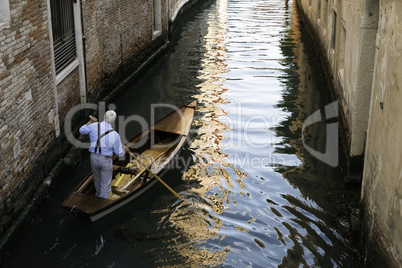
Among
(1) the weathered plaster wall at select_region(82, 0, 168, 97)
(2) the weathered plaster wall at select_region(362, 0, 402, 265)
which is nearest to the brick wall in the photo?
(1) the weathered plaster wall at select_region(82, 0, 168, 97)

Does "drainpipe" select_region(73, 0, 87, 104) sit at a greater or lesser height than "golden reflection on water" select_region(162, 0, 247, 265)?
greater

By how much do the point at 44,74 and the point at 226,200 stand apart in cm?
315

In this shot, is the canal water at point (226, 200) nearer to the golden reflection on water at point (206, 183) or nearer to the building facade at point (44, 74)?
the golden reflection on water at point (206, 183)

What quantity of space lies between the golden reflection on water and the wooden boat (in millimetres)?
452

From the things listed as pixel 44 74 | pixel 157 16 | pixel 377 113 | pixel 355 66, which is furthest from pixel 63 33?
pixel 157 16

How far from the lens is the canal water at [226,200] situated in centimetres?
643

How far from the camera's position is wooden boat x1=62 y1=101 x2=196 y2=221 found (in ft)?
22.7

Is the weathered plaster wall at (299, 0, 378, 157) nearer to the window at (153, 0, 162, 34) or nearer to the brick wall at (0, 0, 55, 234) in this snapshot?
the brick wall at (0, 0, 55, 234)

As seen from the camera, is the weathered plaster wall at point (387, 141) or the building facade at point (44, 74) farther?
the building facade at point (44, 74)

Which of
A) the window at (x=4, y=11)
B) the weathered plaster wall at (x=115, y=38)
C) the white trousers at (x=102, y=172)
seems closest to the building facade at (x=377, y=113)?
the white trousers at (x=102, y=172)

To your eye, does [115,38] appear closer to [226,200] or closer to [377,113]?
[226,200]

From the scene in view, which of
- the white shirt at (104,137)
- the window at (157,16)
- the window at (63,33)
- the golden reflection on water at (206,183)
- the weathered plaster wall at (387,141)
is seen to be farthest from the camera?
the window at (157,16)

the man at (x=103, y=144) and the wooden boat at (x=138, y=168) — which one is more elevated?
the man at (x=103, y=144)

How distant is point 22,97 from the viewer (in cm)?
693
